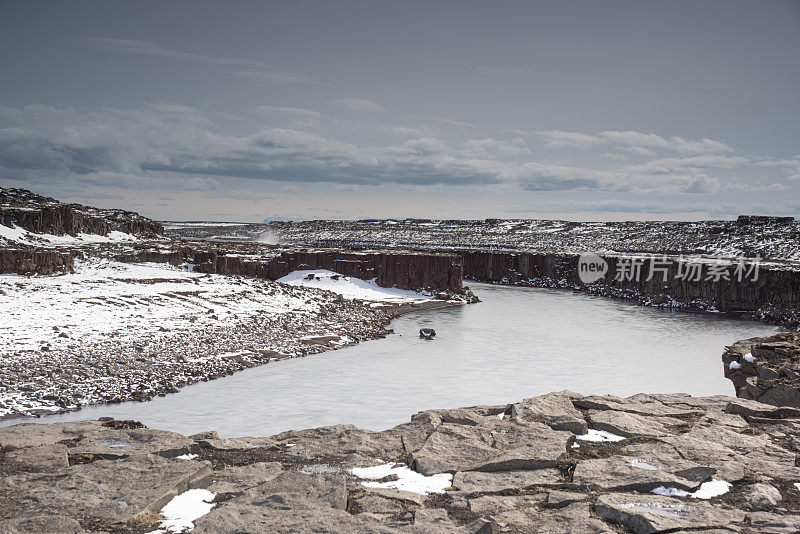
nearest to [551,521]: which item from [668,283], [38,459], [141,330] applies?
[38,459]

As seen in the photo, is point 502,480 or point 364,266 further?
point 364,266

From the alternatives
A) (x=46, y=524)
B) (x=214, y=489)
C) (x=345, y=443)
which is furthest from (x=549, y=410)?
(x=46, y=524)

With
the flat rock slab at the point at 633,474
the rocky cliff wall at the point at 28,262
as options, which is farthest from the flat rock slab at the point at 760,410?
the rocky cliff wall at the point at 28,262

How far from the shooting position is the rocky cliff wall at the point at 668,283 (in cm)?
2916

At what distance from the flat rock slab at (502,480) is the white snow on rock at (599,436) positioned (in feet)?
3.28

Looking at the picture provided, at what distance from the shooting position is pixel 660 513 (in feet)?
12.8

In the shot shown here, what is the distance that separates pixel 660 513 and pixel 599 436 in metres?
1.93

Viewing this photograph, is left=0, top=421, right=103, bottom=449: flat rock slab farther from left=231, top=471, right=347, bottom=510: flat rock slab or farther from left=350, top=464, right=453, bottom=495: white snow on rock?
left=350, top=464, right=453, bottom=495: white snow on rock

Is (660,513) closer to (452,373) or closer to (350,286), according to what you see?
(452,373)

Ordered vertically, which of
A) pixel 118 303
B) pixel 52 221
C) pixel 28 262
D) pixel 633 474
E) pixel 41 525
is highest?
pixel 52 221

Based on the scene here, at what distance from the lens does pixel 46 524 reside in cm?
382

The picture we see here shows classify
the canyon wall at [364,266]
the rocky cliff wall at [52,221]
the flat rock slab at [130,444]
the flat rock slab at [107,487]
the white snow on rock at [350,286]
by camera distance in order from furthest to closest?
the rocky cliff wall at [52,221] < the canyon wall at [364,266] < the white snow on rock at [350,286] < the flat rock slab at [130,444] < the flat rock slab at [107,487]

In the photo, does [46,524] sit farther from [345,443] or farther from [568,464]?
[568,464]

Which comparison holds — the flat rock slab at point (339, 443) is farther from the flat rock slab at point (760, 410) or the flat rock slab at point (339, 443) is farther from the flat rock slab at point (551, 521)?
the flat rock slab at point (760, 410)
